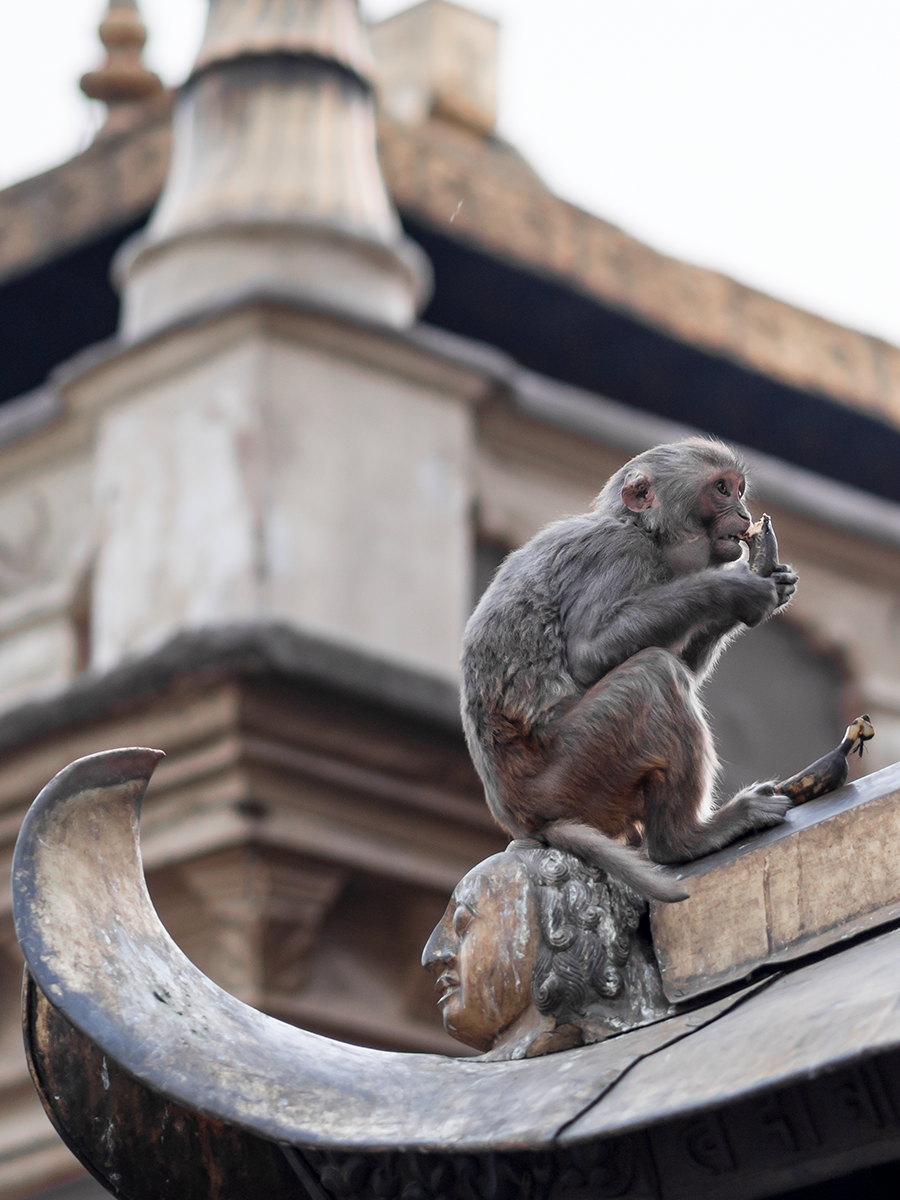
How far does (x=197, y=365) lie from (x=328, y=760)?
2.13 m

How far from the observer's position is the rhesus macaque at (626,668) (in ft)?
12.0

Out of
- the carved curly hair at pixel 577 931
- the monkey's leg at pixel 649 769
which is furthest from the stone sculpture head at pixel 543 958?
the monkey's leg at pixel 649 769

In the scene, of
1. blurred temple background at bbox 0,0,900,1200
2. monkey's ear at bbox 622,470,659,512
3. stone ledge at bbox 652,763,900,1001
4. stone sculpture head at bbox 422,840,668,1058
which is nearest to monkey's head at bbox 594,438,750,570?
monkey's ear at bbox 622,470,659,512

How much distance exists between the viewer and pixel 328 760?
9.38 meters

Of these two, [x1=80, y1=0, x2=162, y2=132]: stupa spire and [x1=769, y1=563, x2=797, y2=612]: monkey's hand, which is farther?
[x1=80, y1=0, x2=162, y2=132]: stupa spire

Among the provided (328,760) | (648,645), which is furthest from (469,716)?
(328,760)

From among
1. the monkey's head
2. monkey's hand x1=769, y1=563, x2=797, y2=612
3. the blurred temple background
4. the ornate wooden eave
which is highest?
the blurred temple background

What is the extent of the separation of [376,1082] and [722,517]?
1166 mm

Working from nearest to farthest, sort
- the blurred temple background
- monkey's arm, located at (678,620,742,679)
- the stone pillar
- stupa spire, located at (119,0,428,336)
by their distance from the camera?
monkey's arm, located at (678,620,742,679) → the blurred temple background → the stone pillar → stupa spire, located at (119,0,428,336)

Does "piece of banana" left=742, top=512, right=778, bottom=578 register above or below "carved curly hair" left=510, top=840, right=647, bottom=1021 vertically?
above

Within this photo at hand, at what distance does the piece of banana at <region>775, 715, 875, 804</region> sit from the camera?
12.0 feet

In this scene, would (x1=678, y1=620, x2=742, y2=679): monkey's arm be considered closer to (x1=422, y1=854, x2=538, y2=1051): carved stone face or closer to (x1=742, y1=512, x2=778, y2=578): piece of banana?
(x1=742, y1=512, x2=778, y2=578): piece of banana

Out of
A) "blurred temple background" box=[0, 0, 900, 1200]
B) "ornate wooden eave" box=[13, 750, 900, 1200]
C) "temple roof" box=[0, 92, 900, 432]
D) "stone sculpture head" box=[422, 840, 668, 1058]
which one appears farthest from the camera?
"temple roof" box=[0, 92, 900, 432]

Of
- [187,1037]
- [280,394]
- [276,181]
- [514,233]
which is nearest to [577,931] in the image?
[187,1037]
